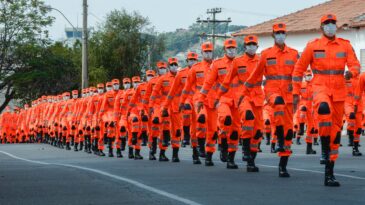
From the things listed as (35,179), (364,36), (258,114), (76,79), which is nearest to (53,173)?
(35,179)

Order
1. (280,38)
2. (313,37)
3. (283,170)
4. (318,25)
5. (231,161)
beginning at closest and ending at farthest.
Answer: (283,170), (280,38), (231,161), (318,25), (313,37)

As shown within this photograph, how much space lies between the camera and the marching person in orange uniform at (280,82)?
13.9 m

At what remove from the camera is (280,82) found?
1448cm

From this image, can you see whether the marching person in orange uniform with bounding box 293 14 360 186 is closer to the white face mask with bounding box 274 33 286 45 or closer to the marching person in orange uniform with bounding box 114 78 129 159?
the white face mask with bounding box 274 33 286 45

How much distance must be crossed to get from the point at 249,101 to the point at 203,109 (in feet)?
7.67

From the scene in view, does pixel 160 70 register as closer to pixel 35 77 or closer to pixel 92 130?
pixel 92 130

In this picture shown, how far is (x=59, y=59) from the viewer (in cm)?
7700

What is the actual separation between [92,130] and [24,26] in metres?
53.6

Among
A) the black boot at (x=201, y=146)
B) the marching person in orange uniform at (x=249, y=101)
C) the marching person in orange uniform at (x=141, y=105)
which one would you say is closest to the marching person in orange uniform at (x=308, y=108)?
the black boot at (x=201, y=146)

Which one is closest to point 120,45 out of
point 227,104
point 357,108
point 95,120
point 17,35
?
point 17,35

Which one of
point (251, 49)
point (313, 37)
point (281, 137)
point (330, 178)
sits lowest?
point (330, 178)

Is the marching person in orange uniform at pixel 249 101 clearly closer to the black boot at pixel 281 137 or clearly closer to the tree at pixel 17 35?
the black boot at pixel 281 137

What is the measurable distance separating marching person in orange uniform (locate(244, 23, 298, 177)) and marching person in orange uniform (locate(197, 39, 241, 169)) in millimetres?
1166

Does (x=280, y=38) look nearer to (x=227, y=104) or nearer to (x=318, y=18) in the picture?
(x=227, y=104)
